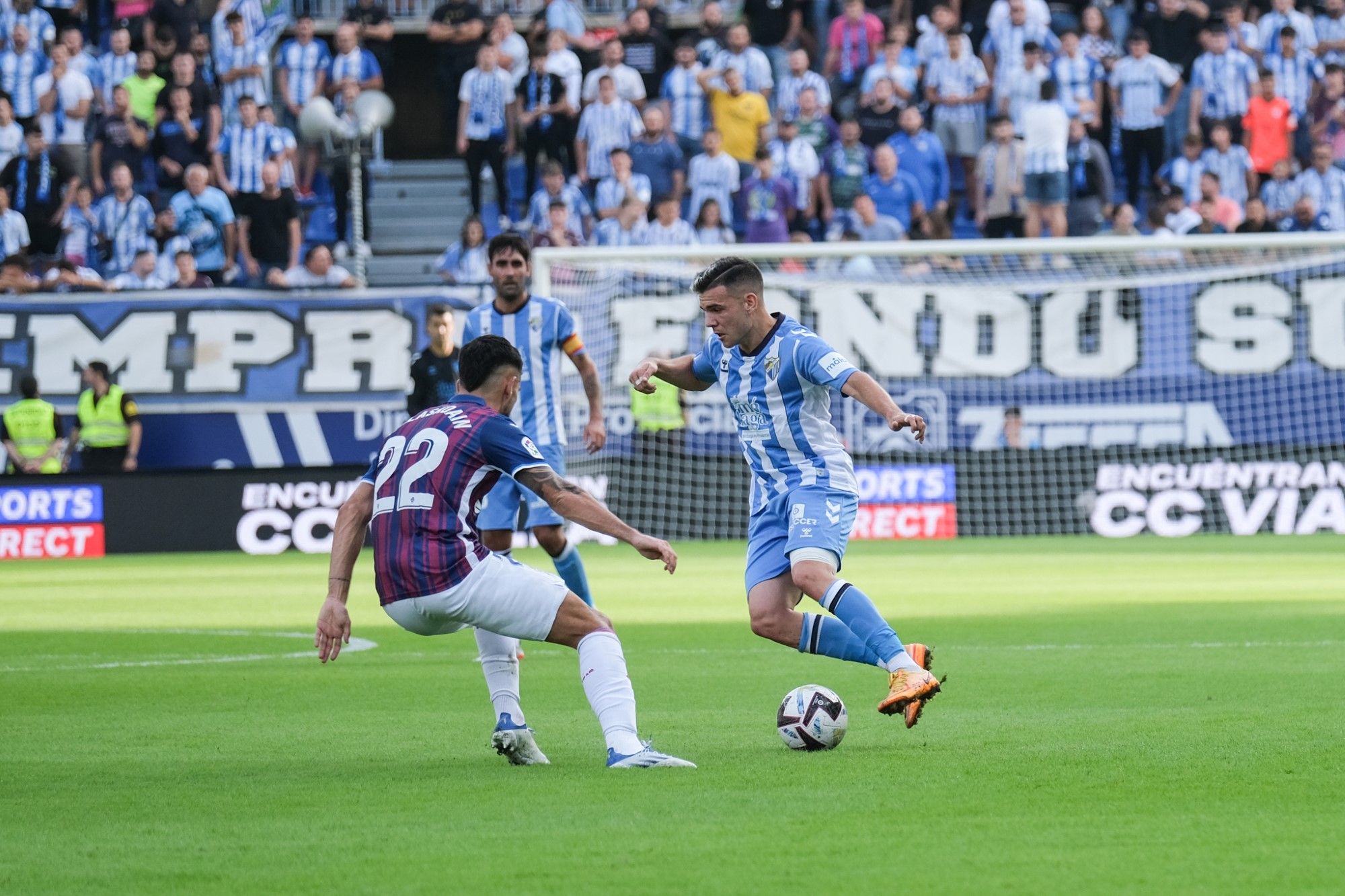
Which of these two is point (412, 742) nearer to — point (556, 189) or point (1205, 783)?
point (1205, 783)

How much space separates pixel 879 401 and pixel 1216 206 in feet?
55.1

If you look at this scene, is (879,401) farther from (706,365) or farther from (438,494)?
(438,494)

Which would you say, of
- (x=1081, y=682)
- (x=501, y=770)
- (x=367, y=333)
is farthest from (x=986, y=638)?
(x=367, y=333)

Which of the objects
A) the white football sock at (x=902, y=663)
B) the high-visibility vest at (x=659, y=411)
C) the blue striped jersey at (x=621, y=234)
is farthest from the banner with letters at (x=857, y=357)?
the white football sock at (x=902, y=663)

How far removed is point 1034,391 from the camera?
2252 centimetres

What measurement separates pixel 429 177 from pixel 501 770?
2210 centimetres

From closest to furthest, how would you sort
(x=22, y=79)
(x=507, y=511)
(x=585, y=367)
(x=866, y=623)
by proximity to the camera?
(x=866, y=623) < (x=507, y=511) < (x=585, y=367) < (x=22, y=79)

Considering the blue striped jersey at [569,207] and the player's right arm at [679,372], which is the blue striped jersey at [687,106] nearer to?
the blue striped jersey at [569,207]

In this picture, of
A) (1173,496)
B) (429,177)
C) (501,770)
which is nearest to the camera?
(501,770)

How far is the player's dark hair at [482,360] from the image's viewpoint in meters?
6.82

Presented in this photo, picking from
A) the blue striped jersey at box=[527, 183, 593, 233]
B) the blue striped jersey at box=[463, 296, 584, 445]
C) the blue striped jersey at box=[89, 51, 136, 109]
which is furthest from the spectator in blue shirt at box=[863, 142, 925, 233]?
the blue striped jersey at box=[463, 296, 584, 445]

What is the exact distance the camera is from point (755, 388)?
25.4 feet

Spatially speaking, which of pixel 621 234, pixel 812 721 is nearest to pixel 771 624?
pixel 812 721

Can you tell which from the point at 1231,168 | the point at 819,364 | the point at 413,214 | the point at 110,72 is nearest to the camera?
the point at 819,364
